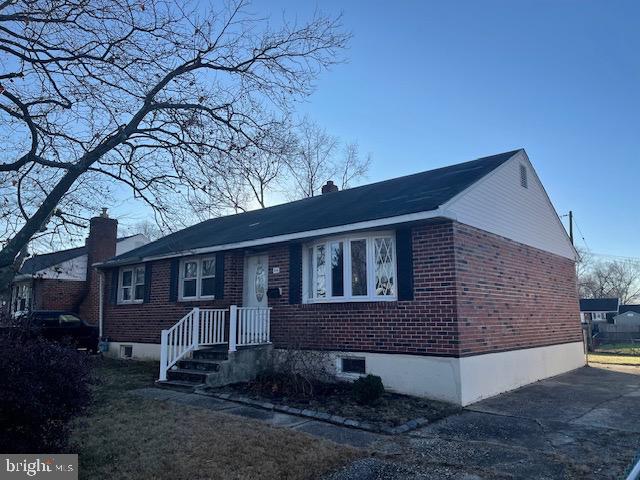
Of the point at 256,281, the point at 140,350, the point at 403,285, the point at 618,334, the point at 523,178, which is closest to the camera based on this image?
the point at 403,285

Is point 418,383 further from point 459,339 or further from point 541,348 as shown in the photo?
point 541,348

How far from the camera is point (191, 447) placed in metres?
5.78

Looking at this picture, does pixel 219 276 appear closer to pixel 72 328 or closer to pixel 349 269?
pixel 349 269

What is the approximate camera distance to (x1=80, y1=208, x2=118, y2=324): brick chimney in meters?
22.7

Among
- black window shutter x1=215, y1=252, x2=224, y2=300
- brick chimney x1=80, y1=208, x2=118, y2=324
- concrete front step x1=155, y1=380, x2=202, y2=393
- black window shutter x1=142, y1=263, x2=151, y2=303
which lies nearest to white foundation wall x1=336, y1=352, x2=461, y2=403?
concrete front step x1=155, y1=380, x2=202, y2=393

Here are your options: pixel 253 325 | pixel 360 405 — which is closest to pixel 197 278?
pixel 253 325

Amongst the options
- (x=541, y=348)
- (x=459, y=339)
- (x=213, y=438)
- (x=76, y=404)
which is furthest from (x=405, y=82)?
(x=76, y=404)

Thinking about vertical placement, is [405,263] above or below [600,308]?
above

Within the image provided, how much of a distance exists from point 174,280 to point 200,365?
4.22 m

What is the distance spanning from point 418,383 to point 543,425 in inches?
96.9

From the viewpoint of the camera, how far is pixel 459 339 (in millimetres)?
8789

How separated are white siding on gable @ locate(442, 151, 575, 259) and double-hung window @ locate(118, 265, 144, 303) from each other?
1136cm

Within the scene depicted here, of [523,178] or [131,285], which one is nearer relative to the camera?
[523,178]

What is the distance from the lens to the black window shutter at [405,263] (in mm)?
9539
